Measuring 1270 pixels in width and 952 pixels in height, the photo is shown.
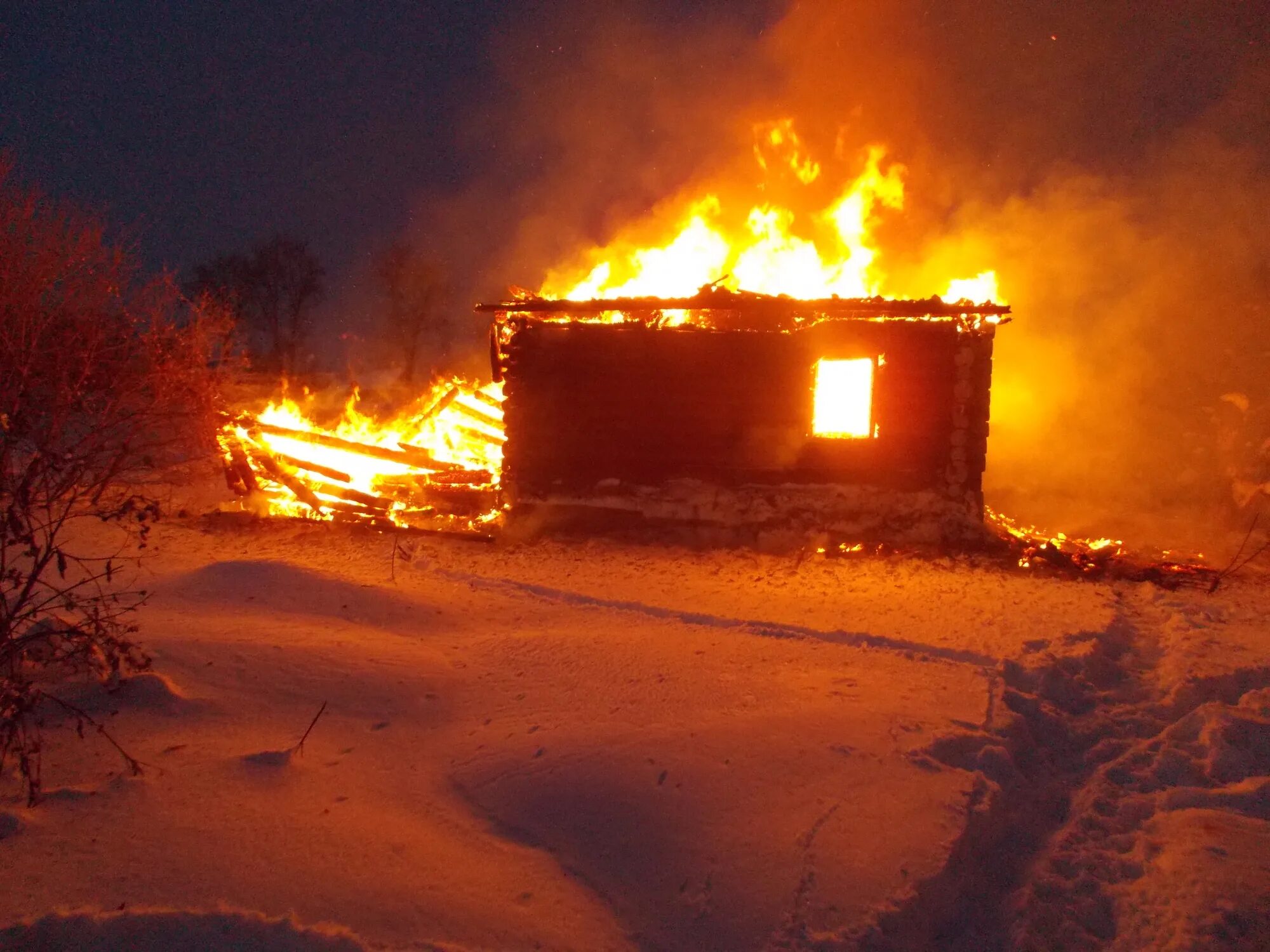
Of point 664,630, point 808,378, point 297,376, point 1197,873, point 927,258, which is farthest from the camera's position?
point 297,376

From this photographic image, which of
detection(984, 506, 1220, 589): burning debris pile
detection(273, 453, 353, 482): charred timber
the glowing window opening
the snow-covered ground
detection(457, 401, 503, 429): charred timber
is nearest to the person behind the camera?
the snow-covered ground

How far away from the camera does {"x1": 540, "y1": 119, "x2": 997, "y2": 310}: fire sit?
14258 mm

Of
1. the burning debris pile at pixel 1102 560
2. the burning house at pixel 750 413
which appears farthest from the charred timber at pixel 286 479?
the burning debris pile at pixel 1102 560

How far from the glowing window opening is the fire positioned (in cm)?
283

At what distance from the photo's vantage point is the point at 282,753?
4.07 metres

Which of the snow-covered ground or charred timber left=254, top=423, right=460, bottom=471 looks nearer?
the snow-covered ground

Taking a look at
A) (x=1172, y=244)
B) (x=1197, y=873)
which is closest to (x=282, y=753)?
(x=1197, y=873)

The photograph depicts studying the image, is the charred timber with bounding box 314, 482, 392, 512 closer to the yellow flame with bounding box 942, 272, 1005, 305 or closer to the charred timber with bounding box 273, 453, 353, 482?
the charred timber with bounding box 273, 453, 353, 482

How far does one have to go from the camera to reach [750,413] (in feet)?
36.0

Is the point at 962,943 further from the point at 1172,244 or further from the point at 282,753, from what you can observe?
the point at 1172,244

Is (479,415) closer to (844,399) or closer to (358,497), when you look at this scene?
(358,497)

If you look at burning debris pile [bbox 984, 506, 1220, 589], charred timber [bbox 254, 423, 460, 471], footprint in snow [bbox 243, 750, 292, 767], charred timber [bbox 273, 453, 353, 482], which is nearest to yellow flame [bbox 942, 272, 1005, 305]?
burning debris pile [bbox 984, 506, 1220, 589]

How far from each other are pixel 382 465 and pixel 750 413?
739cm

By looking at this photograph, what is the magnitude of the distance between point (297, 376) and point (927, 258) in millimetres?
25196
